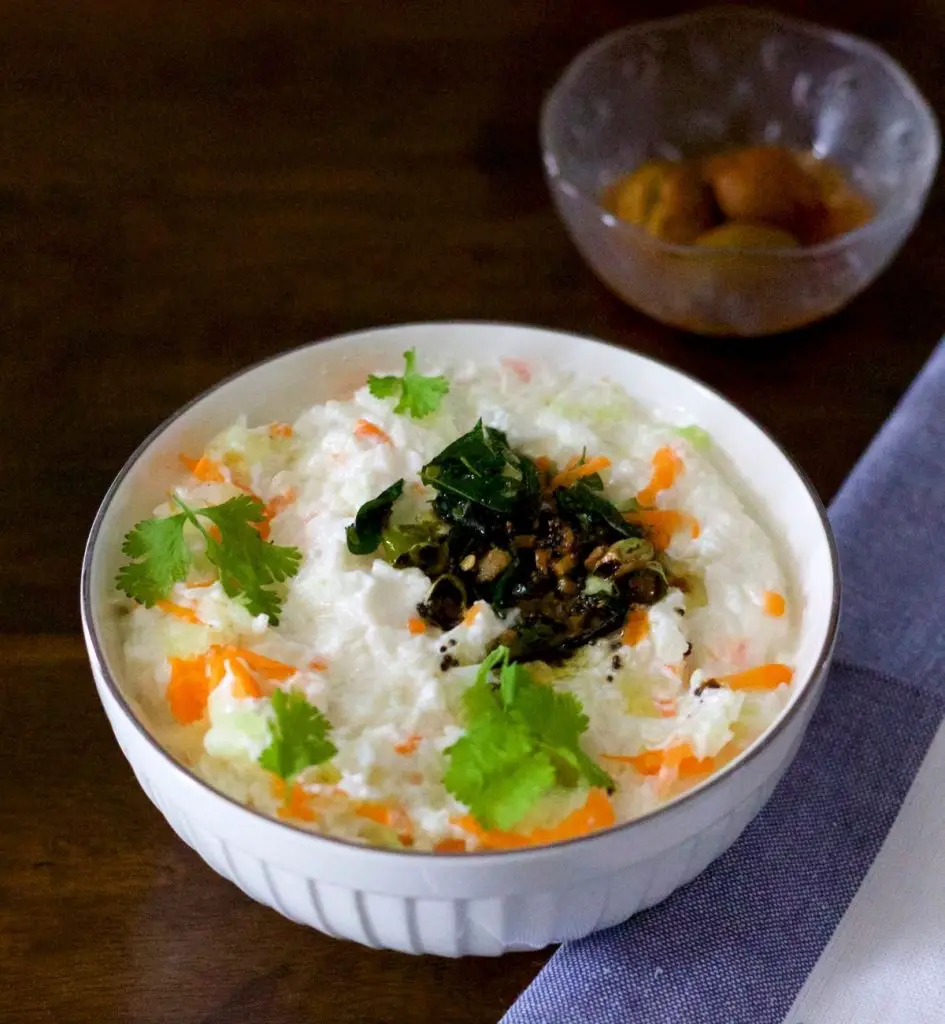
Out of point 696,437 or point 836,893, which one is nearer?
point 836,893

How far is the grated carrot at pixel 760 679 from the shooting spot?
1.31 m

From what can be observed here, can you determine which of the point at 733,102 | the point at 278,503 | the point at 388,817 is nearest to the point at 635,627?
the point at 388,817

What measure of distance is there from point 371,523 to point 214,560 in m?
0.19

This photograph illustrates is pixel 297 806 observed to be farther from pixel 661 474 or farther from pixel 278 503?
pixel 661 474

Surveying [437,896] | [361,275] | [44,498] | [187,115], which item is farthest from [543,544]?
[187,115]

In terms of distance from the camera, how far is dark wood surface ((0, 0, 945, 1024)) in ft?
4.56

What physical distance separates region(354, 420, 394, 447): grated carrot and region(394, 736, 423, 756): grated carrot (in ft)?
1.45

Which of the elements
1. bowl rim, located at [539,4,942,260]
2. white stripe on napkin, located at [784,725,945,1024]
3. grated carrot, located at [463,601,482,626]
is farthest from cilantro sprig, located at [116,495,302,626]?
bowl rim, located at [539,4,942,260]

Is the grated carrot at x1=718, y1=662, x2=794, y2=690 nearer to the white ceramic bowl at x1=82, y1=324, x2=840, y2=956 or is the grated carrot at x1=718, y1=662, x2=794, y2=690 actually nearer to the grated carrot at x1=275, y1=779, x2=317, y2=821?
the white ceramic bowl at x1=82, y1=324, x2=840, y2=956

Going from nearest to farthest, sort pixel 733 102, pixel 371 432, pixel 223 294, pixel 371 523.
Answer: pixel 371 523 < pixel 371 432 < pixel 223 294 < pixel 733 102

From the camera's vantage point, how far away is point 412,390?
1.56 meters

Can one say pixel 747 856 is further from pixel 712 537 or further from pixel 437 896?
pixel 437 896

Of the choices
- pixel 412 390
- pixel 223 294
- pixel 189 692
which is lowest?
pixel 223 294

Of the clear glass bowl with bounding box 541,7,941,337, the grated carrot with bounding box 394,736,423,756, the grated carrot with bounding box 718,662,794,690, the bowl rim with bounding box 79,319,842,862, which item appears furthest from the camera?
the clear glass bowl with bounding box 541,7,941,337
